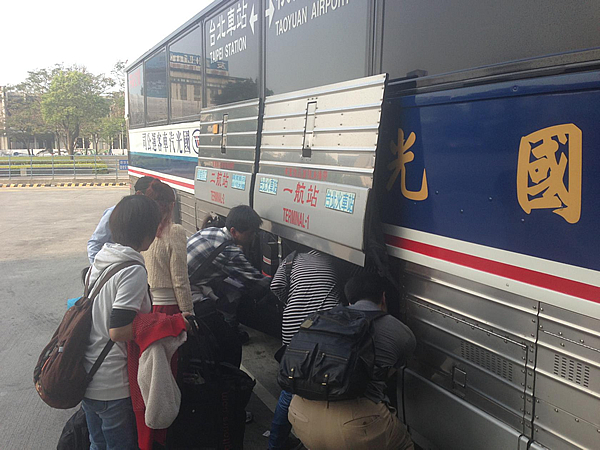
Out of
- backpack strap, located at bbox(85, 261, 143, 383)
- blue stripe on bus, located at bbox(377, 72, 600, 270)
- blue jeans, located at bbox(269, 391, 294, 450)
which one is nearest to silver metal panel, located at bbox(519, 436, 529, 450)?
blue stripe on bus, located at bbox(377, 72, 600, 270)

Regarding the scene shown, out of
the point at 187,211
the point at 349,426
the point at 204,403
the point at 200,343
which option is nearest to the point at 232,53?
the point at 187,211

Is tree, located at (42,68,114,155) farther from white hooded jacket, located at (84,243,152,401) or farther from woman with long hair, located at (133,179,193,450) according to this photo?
white hooded jacket, located at (84,243,152,401)

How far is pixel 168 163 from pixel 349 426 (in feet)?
16.9

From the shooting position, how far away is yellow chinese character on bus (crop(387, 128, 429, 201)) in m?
2.46

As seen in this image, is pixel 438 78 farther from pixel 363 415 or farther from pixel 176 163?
pixel 176 163

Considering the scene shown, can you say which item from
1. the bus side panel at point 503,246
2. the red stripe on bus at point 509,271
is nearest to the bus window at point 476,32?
the bus side panel at point 503,246

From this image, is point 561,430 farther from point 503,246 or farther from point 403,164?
point 403,164

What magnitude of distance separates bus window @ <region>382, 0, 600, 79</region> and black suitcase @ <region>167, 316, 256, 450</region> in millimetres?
1870

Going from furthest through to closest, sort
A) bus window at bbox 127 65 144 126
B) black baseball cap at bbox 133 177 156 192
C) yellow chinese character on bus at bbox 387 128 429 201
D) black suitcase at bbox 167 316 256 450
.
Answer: bus window at bbox 127 65 144 126
black baseball cap at bbox 133 177 156 192
black suitcase at bbox 167 316 256 450
yellow chinese character on bus at bbox 387 128 429 201

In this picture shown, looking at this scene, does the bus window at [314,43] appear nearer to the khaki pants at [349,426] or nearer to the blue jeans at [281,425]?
the khaki pants at [349,426]

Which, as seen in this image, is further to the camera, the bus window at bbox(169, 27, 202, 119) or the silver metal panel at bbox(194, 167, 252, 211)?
the bus window at bbox(169, 27, 202, 119)

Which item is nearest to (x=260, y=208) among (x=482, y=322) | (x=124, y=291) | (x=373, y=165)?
(x=373, y=165)

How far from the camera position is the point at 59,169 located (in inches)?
986

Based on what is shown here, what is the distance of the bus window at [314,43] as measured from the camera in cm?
295
